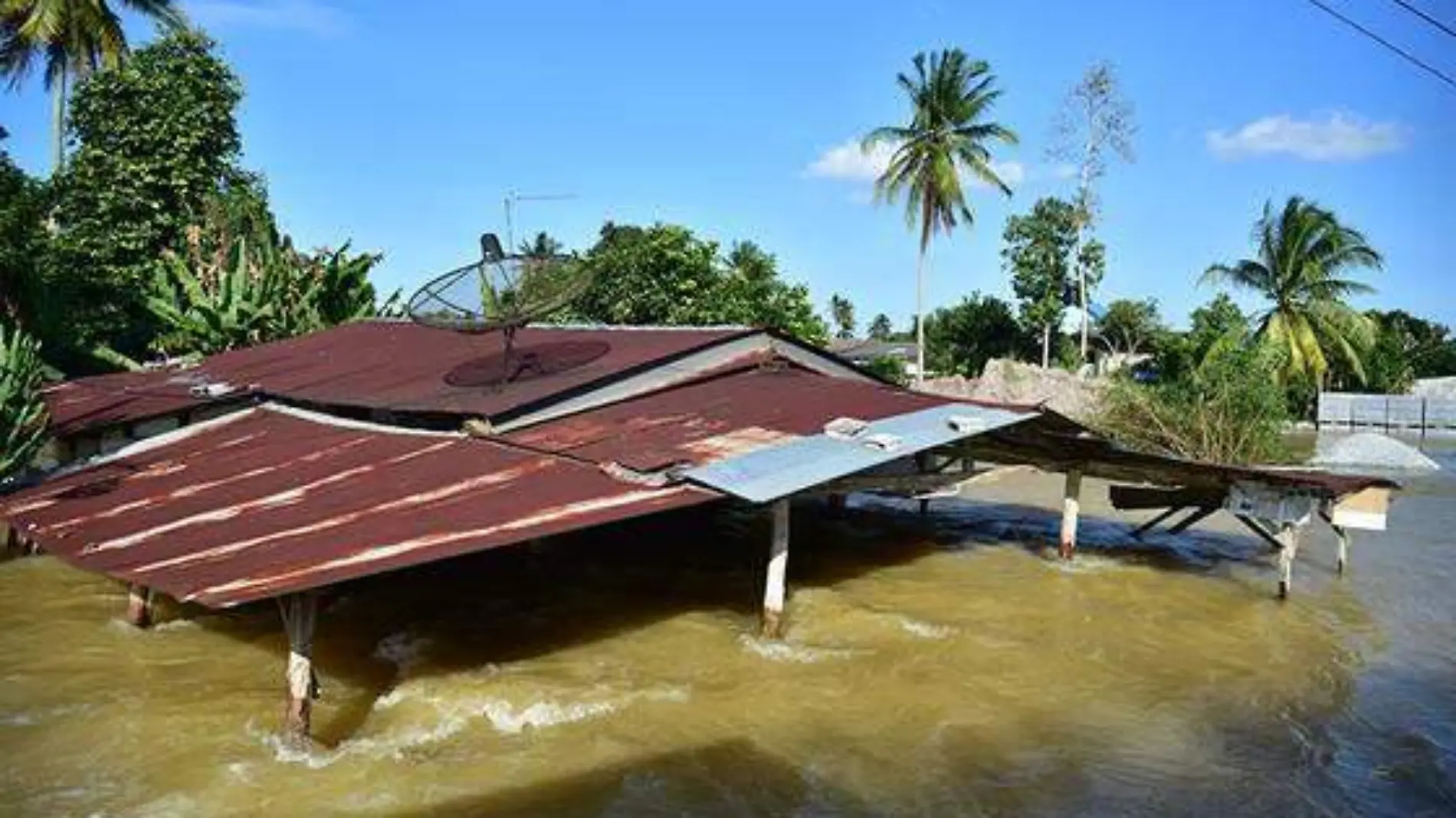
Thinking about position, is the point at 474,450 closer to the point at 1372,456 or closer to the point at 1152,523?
the point at 1152,523

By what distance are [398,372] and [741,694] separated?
653 centimetres

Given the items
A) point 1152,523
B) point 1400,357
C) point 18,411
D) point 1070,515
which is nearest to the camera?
point 18,411

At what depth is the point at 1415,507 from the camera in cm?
2106

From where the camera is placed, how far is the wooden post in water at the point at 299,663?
6.61 meters

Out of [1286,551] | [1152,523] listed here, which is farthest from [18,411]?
[1152,523]

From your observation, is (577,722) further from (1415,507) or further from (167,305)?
(1415,507)

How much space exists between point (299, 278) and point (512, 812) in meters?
17.1

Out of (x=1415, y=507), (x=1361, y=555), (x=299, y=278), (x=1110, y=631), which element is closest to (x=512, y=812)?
(x=1110, y=631)

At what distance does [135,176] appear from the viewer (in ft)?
74.5

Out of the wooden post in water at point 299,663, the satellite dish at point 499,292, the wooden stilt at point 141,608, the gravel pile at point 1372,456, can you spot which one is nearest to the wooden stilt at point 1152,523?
the satellite dish at point 499,292

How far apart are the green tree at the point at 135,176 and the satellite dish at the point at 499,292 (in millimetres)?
14265

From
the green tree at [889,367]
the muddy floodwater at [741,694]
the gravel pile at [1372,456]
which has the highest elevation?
the green tree at [889,367]

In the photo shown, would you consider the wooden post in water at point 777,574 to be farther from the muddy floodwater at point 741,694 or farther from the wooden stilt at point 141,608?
the wooden stilt at point 141,608

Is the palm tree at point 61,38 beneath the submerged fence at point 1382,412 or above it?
above
